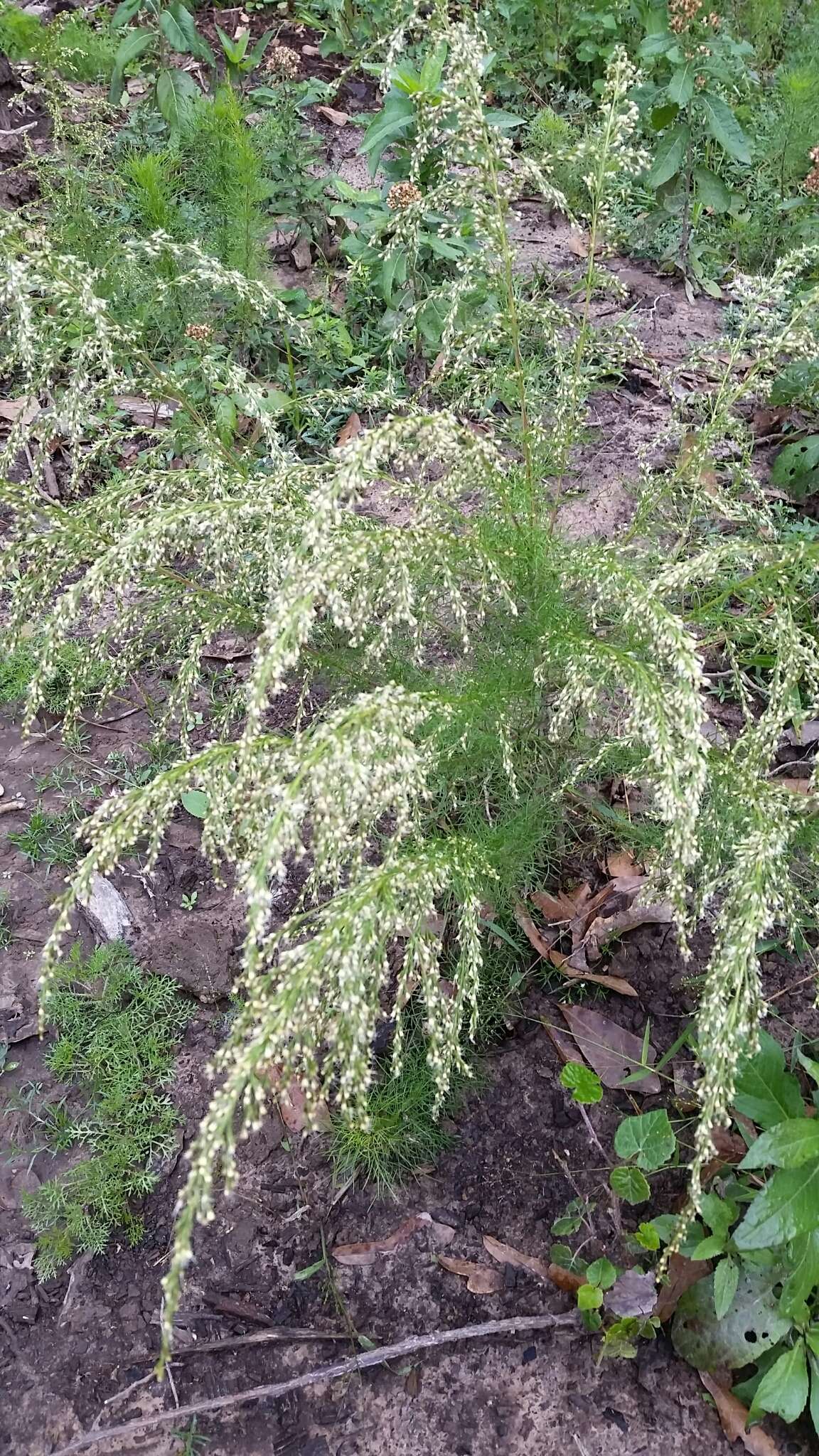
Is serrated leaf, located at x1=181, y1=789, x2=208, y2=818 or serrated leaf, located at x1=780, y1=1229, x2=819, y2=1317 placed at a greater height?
serrated leaf, located at x1=181, y1=789, x2=208, y2=818

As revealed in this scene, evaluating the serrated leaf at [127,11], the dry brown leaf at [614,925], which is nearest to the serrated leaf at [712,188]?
the serrated leaf at [127,11]

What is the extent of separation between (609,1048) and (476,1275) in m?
0.65

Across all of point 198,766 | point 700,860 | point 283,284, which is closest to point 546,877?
point 700,860

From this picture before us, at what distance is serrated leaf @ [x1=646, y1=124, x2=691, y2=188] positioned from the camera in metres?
4.38

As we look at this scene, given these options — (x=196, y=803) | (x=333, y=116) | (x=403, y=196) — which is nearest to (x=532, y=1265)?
(x=196, y=803)

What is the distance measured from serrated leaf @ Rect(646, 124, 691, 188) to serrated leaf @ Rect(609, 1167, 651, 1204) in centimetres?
430

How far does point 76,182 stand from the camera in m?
4.50

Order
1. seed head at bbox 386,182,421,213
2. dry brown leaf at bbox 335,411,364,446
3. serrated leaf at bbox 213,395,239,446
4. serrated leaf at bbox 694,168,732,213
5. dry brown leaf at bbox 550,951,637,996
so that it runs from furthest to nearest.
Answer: serrated leaf at bbox 694,168,732,213
dry brown leaf at bbox 335,411,364,446
serrated leaf at bbox 213,395,239,446
seed head at bbox 386,182,421,213
dry brown leaf at bbox 550,951,637,996

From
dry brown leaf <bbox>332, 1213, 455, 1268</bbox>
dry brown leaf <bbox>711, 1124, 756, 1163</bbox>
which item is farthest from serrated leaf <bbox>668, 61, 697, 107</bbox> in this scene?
dry brown leaf <bbox>332, 1213, 455, 1268</bbox>

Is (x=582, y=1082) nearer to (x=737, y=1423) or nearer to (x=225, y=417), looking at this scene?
(x=737, y=1423)

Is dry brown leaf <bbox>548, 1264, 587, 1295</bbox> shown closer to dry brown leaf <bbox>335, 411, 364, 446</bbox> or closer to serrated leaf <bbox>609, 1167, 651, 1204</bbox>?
serrated leaf <bbox>609, 1167, 651, 1204</bbox>

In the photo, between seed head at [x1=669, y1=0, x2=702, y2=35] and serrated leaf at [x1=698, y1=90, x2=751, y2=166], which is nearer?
seed head at [x1=669, y1=0, x2=702, y2=35]

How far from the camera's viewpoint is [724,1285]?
6.42ft

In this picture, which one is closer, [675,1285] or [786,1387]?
[786,1387]
